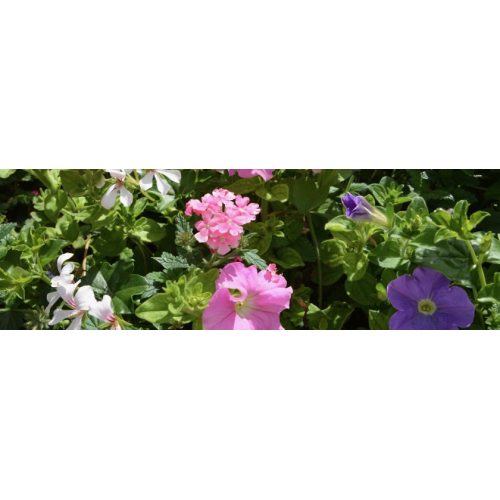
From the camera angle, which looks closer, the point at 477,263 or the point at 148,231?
the point at 477,263

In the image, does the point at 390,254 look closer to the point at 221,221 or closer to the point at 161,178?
the point at 221,221

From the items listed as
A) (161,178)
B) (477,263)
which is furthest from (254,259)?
(477,263)

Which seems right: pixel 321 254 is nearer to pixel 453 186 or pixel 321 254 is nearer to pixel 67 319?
pixel 453 186

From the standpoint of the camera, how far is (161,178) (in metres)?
1.27

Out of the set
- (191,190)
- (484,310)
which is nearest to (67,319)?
(191,190)

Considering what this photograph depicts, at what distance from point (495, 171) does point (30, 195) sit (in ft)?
4.17

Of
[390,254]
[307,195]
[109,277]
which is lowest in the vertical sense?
[109,277]

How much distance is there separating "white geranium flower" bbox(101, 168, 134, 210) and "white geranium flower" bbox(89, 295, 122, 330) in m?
0.24

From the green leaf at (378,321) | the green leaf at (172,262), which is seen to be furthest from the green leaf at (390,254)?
the green leaf at (172,262)

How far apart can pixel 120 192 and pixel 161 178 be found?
0.32ft

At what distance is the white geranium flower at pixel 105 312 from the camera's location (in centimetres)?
108

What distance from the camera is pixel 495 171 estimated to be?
1396 mm

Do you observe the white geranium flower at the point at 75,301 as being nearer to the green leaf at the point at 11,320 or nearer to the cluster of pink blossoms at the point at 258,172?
the green leaf at the point at 11,320

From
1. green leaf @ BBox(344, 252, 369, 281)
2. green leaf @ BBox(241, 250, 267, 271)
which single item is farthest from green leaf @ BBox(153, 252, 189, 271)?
green leaf @ BBox(344, 252, 369, 281)
